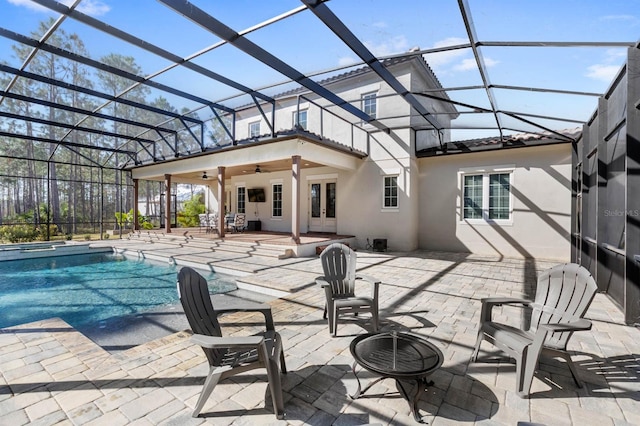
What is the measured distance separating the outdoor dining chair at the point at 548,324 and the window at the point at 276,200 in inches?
433

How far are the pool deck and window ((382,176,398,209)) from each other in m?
6.22

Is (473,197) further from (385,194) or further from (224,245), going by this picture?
(224,245)

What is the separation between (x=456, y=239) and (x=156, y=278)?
9.16 m

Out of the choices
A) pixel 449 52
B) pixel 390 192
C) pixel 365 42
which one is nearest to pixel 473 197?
pixel 390 192

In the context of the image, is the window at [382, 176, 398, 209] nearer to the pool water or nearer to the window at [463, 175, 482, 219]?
the window at [463, 175, 482, 219]

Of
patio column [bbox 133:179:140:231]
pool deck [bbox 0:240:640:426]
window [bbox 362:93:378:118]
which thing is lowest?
pool deck [bbox 0:240:640:426]

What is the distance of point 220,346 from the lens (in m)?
1.86

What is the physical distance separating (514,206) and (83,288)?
11685mm

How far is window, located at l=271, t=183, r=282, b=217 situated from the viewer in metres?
13.2

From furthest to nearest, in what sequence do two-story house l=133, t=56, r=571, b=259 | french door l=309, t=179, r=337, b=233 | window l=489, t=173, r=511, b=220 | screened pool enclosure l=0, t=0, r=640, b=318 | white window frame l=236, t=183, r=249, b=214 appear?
white window frame l=236, t=183, r=249, b=214
french door l=309, t=179, r=337, b=233
window l=489, t=173, r=511, b=220
two-story house l=133, t=56, r=571, b=259
screened pool enclosure l=0, t=0, r=640, b=318

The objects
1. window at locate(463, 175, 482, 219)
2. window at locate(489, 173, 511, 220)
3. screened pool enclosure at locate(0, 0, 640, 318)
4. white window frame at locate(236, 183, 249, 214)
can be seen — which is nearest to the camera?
screened pool enclosure at locate(0, 0, 640, 318)

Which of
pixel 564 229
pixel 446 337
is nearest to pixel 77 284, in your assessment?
pixel 446 337

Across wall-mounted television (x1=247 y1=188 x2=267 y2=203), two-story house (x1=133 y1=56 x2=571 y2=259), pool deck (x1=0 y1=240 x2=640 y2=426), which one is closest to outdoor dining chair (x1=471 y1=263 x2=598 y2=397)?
pool deck (x1=0 y1=240 x2=640 y2=426)

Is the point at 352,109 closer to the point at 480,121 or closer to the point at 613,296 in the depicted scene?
the point at 480,121
